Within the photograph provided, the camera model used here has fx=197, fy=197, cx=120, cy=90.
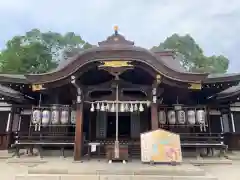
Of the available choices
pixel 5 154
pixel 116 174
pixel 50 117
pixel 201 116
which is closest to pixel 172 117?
pixel 201 116

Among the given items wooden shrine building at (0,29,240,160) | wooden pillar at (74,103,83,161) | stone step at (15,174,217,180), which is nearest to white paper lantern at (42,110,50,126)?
wooden shrine building at (0,29,240,160)

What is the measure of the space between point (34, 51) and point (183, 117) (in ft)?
68.2

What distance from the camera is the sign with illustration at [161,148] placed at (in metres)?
6.10

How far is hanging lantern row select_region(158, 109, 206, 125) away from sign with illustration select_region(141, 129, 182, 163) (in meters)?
1.80

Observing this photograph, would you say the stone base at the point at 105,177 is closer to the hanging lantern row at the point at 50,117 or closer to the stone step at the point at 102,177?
the stone step at the point at 102,177

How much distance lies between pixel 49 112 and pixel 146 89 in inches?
158

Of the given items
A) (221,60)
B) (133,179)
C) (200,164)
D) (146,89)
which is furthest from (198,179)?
(221,60)

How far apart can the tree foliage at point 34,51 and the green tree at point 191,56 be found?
12.7 metres

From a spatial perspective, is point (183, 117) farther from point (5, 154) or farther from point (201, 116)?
point (5, 154)

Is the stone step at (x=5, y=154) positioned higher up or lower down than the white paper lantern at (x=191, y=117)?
lower down

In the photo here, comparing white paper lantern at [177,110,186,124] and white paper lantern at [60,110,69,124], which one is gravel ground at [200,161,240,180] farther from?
white paper lantern at [60,110,69,124]

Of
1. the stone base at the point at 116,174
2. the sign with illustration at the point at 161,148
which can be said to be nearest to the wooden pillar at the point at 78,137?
the stone base at the point at 116,174

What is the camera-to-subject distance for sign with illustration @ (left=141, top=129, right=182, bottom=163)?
610 centimetres

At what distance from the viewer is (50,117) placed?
314 inches
